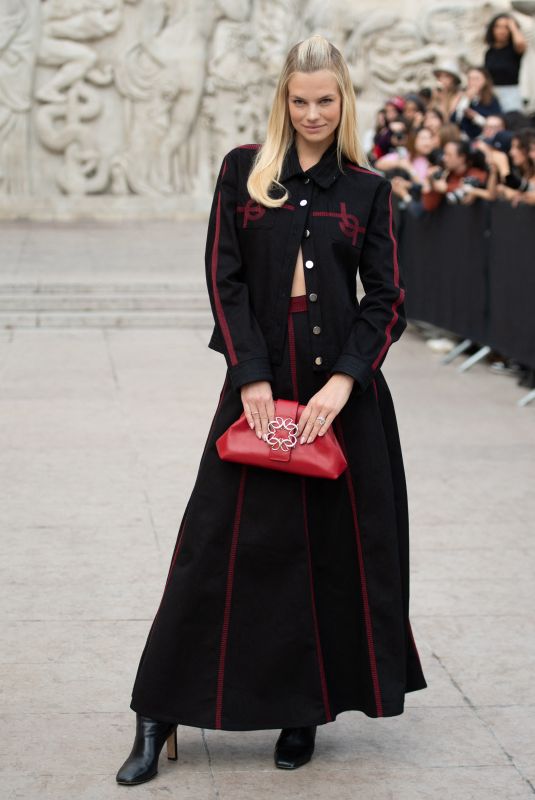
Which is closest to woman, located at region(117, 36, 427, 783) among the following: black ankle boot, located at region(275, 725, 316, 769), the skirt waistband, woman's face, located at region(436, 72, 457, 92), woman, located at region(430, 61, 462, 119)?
the skirt waistband

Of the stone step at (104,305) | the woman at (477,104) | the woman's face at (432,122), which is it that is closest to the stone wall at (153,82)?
the woman at (477,104)

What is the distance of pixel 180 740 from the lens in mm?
3971

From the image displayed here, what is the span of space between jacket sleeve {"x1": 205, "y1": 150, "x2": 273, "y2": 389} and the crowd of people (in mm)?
5615

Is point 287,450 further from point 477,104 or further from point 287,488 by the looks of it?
point 477,104

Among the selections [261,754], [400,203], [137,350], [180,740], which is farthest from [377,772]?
[400,203]

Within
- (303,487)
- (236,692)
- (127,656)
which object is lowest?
(127,656)

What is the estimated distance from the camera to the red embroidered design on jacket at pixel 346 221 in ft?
11.8

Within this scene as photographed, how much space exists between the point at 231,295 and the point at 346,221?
1.13 ft

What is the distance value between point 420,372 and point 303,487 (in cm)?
658

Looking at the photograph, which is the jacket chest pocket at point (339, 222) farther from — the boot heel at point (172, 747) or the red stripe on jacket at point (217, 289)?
the boot heel at point (172, 747)

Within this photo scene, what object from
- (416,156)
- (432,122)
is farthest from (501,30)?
(416,156)

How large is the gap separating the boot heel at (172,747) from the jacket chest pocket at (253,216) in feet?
4.35

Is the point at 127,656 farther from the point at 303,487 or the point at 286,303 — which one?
the point at 286,303

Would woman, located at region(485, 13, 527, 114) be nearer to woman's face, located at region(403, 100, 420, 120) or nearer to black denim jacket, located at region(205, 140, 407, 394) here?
woman's face, located at region(403, 100, 420, 120)
